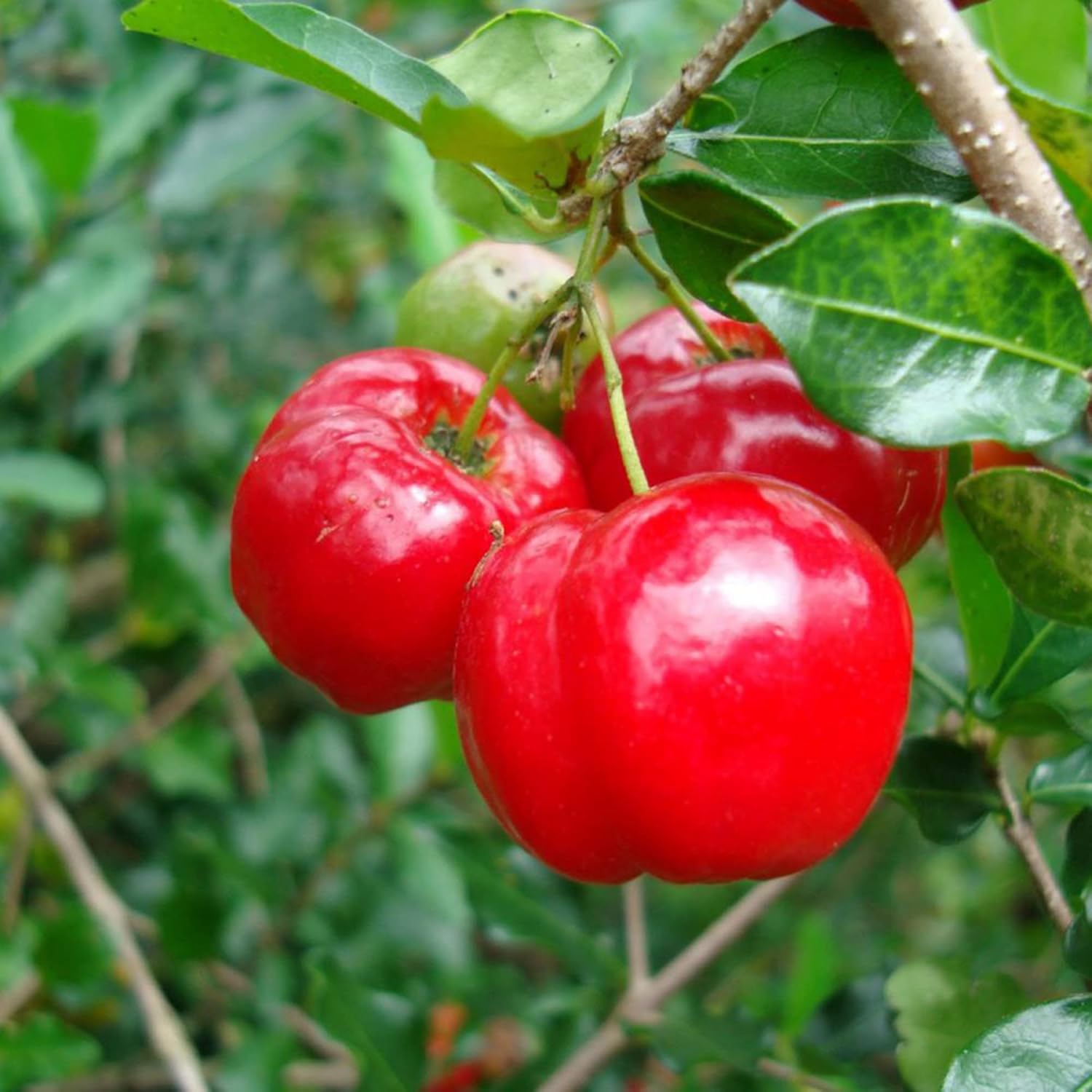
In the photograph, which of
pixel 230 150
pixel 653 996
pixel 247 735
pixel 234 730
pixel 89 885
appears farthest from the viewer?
pixel 234 730

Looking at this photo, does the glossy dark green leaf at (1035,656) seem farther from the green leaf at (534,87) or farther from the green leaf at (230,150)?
the green leaf at (230,150)

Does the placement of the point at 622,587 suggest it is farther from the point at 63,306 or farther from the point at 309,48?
the point at 63,306

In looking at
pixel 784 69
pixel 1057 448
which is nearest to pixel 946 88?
pixel 784 69

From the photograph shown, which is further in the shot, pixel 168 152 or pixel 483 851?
pixel 168 152

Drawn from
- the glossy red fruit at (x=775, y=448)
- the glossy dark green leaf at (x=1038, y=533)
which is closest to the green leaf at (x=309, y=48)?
the glossy red fruit at (x=775, y=448)

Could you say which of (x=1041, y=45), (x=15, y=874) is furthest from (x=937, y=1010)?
(x=15, y=874)

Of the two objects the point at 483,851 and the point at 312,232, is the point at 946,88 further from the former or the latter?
the point at 312,232

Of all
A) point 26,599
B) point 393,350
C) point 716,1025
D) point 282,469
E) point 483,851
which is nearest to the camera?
point 282,469
